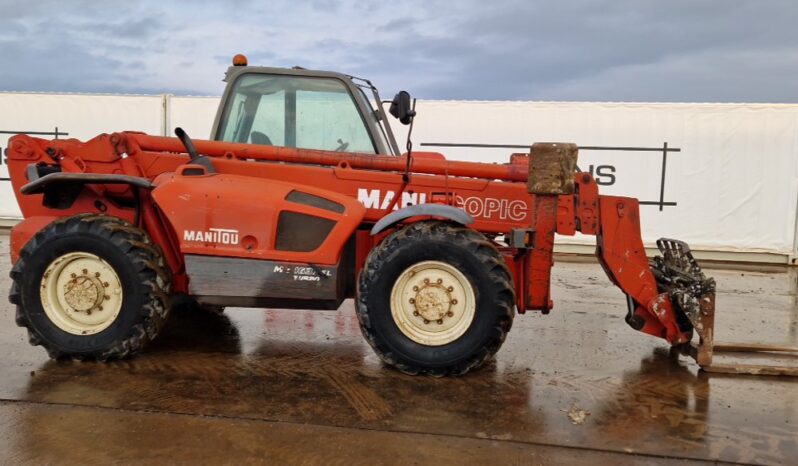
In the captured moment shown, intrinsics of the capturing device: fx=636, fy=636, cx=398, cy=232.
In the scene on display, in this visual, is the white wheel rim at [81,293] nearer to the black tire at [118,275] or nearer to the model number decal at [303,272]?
the black tire at [118,275]

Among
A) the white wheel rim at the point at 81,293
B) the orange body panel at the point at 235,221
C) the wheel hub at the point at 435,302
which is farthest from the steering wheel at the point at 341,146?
the white wheel rim at the point at 81,293

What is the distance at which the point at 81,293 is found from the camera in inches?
178

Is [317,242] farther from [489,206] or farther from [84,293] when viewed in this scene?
[84,293]

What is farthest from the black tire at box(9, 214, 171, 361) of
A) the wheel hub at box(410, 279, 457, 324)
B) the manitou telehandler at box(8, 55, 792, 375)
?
the wheel hub at box(410, 279, 457, 324)

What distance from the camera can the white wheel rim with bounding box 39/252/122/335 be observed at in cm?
453

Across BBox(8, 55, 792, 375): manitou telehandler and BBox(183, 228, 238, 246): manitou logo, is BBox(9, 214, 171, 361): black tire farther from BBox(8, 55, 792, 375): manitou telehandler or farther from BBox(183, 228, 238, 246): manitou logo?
BBox(183, 228, 238, 246): manitou logo

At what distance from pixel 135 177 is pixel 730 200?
10.4 m

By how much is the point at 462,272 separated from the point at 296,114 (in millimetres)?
1994

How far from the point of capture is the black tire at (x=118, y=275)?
446 centimetres

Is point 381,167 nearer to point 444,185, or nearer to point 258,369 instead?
point 444,185

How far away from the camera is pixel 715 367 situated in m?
4.71

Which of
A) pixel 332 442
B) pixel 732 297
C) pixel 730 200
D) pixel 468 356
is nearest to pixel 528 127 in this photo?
pixel 730 200

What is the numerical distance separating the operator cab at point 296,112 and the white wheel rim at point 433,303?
129cm

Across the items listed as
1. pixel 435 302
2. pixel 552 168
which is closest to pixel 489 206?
pixel 552 168
